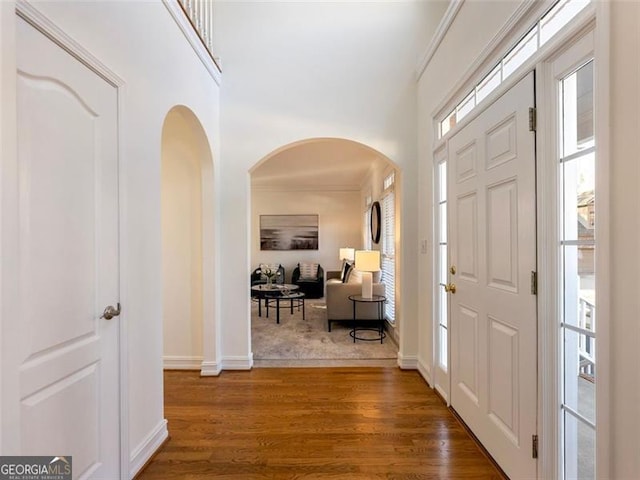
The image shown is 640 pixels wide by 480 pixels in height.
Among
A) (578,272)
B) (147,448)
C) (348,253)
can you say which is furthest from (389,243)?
(147,448)

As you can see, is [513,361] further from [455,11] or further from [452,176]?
[455,11]

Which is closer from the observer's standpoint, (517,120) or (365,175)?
(517,120)

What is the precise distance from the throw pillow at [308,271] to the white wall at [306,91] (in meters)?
4.39

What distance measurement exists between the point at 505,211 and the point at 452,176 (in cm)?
67

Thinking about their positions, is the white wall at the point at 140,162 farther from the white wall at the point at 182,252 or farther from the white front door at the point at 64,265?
the white wall at the point at 182,252

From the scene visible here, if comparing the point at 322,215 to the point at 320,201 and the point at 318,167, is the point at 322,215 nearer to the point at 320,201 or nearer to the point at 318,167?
the point at 320,201

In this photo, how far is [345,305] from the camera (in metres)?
4.38

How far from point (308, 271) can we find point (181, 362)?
463 centimetres

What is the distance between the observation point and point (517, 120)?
5.00ft

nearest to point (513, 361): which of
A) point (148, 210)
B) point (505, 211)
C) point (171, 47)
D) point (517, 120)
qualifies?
point (505, 211)

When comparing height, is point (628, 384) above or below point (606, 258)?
below

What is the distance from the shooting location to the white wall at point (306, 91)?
120 inches

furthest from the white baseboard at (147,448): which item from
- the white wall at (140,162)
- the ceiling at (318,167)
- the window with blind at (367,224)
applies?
the window with blind at (367,224)
